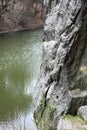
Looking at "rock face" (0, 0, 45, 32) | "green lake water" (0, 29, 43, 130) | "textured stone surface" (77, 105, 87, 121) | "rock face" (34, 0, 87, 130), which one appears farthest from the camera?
"rock face" (0, 0, 45, 32)

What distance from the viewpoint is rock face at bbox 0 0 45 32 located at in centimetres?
4134

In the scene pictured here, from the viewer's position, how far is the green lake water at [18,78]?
1282cm

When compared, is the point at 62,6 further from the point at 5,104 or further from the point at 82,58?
the point at 5,104

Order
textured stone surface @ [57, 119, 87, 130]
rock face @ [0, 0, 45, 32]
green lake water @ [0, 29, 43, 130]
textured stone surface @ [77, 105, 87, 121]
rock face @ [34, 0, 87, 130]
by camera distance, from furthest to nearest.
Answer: rock face @ [0, 0, 45, 32] → green lake water @ [0, 29, 43, 130] → rock face @ [34, 0, 87, 130] → textured stone surface @ [77, 105, 87, 121] → textured stone surface @ [57, 119, 87, 130]

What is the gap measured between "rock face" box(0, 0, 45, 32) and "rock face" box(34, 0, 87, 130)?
95.2ft

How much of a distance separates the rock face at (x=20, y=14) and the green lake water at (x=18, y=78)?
6.40m

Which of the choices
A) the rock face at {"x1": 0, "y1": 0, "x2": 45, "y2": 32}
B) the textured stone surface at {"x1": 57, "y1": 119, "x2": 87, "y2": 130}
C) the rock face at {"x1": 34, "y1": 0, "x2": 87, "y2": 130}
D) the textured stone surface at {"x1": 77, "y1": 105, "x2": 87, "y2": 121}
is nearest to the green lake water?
the rock face at {"x1": 34, "y1": 0, "x2": 87, "y2": 130}

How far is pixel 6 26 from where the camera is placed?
40.9m

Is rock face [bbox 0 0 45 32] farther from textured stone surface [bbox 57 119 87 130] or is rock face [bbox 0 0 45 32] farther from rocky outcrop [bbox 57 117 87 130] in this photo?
textured stone surface [bbox 57 119 87 130]

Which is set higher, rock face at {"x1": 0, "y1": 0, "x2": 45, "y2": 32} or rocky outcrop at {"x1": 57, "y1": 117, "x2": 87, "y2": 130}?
rocky outcrop at {"x1": 57, "y1": 117, "x2": 87, "y2": 130}

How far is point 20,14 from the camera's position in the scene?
43094 mm

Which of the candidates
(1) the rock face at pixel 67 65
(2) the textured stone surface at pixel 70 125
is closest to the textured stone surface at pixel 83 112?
(2) the textured stone surface at pixel 70 125

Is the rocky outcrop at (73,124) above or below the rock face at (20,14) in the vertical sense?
above

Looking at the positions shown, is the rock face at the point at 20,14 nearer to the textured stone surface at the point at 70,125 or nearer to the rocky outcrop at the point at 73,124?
the rocky outcrop at the point at 73,124
